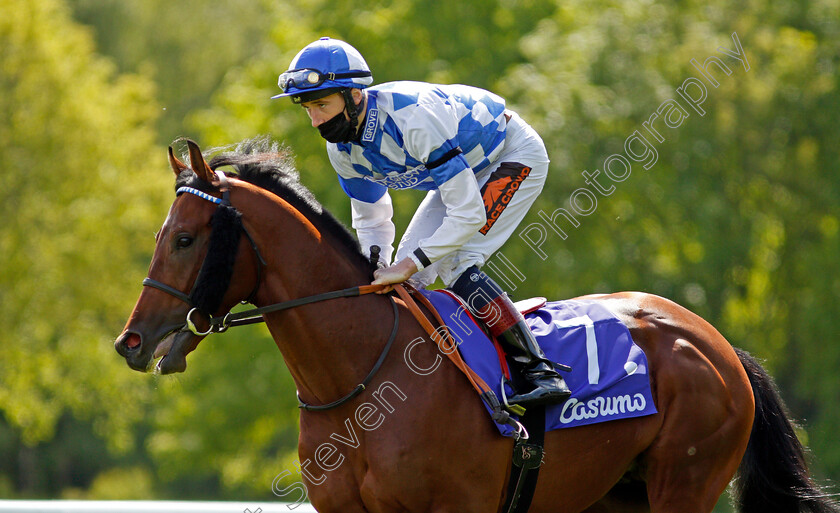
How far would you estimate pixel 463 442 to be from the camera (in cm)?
373

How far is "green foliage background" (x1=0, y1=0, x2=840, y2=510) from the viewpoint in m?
15.1

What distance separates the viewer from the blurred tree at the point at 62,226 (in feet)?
57.8

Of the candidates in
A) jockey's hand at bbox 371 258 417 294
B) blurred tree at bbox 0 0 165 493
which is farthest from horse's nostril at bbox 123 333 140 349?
blurred tree at bbox 0 0 165 493

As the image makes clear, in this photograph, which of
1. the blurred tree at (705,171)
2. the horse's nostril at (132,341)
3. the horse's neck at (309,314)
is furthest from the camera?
the blurred tree at (705,171)

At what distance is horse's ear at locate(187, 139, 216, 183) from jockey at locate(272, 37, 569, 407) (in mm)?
446

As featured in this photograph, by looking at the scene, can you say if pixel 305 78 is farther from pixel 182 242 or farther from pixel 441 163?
pixel 182 242

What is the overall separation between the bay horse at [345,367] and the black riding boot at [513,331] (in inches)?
10.4

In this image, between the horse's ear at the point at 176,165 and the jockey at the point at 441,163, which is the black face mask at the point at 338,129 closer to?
the jockey at the point at 441,163

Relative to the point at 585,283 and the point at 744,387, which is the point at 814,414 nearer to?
the point at 585,283

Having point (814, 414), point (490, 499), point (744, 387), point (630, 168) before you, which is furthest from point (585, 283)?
point (490, 499)

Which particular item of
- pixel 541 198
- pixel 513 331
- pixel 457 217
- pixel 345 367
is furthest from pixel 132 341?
pixel 541 198

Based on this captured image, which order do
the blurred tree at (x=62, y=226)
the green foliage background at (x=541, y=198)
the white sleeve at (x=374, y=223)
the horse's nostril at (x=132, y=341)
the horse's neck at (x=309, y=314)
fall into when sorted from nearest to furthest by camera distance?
the horse's nostril at (x=132, y=341), the horse's neck at (x=309, y=314), the white sleeve at (x=374, y=223), the green foliage background at (x=541, y=198), the blurred tree at (x=62, y=226)

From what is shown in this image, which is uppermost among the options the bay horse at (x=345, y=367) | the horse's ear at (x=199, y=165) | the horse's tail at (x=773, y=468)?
the horse's ear at (x=199, y=165)

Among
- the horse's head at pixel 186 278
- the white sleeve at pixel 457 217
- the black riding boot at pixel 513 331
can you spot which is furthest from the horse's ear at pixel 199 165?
the black riding boot at pixel 513 331
